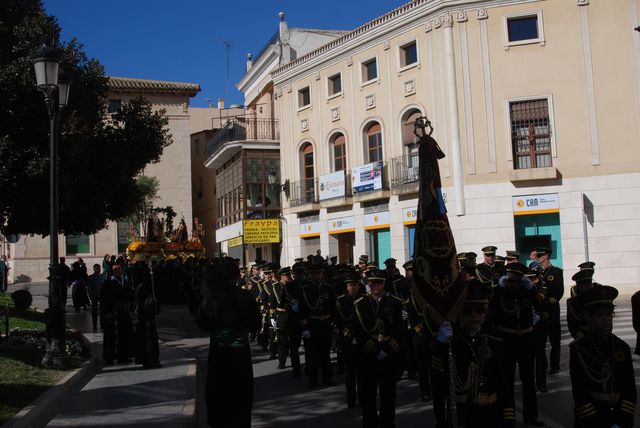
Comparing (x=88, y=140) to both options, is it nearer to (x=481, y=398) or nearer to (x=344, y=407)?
(x=344, y=407)

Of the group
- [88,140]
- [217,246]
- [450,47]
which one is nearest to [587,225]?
[450,47]

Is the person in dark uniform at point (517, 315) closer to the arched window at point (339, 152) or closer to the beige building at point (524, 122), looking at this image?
the beige building at point (524, 122)

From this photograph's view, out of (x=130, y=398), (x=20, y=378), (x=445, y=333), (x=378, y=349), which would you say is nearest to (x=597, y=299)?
(x=445, y=333)

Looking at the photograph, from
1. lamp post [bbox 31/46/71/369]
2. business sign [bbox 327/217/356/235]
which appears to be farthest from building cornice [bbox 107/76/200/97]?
lamp post [bbox 31/46/71/369]

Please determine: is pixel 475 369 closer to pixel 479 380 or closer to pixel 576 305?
pixel 479 380

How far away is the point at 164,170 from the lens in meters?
54.3

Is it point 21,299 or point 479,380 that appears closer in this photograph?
point 479,380

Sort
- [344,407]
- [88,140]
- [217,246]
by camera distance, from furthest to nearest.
Result: [217,246], [88,140], [344,407]

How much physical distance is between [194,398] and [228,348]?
3.04m

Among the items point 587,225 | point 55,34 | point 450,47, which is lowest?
point 587,225

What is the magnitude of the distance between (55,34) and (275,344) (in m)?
9.21

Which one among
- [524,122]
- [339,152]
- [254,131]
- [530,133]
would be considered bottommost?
[530,133]

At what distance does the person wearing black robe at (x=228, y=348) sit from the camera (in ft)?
20.2

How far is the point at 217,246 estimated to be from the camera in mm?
49688
